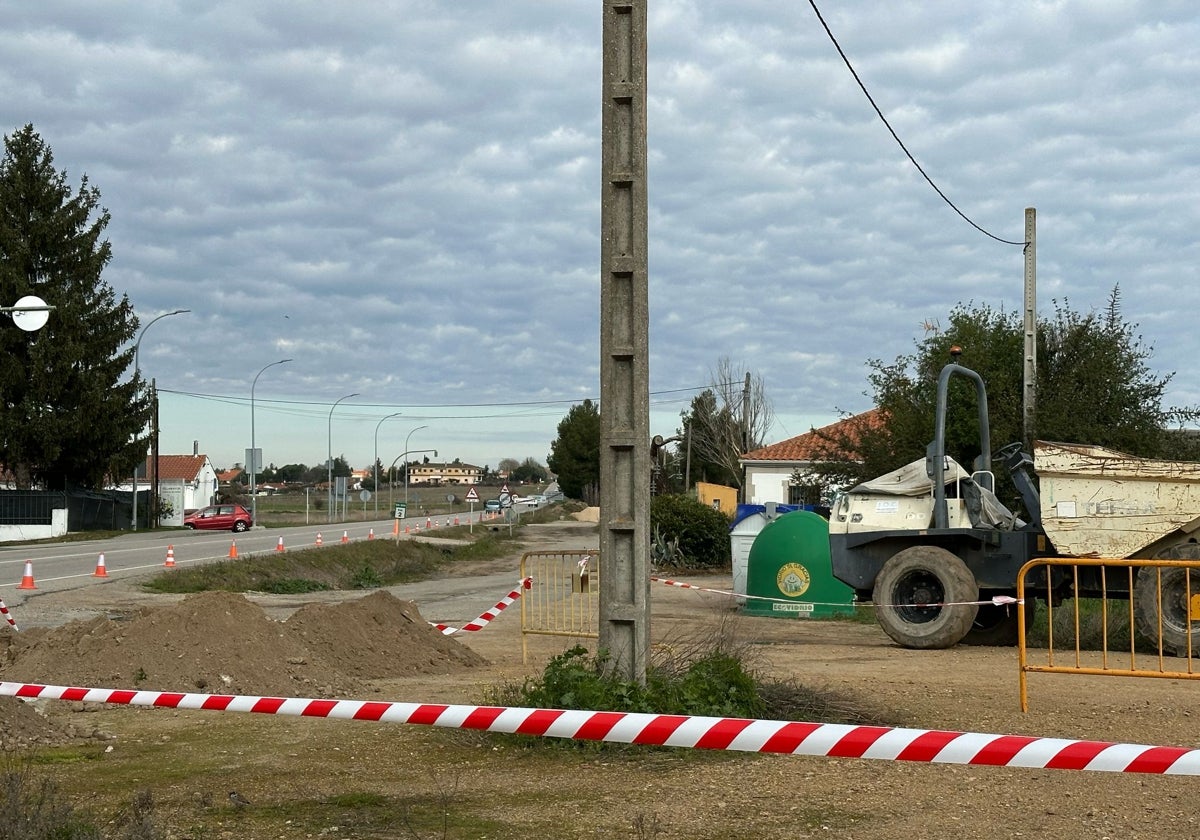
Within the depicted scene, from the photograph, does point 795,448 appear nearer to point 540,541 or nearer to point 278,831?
point 540,541

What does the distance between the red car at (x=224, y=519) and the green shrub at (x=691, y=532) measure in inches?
1172

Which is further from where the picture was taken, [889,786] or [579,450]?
[579,450]

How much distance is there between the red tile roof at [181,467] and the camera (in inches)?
4273

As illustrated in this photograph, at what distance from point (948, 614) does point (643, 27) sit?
8.38 meters

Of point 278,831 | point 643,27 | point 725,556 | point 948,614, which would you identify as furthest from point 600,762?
point 725,556

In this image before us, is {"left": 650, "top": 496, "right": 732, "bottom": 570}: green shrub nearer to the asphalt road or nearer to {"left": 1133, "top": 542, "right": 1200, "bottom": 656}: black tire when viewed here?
the asphalt road

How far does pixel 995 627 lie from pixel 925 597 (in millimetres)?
1289

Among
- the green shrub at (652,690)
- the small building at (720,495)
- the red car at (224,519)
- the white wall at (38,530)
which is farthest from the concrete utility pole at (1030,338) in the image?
the red car at (224,519)

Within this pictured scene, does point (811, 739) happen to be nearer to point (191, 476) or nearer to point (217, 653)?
point (217, 653)

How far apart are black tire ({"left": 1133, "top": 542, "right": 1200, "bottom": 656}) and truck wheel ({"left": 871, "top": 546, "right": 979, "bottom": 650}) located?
5.51 feet

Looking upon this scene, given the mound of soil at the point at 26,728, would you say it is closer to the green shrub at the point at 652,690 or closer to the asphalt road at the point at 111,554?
the green shrub at the point at 652,690

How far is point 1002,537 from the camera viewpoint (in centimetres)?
1457

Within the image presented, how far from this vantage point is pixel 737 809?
628cm

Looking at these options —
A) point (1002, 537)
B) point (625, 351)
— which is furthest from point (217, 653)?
point (1002, 537)
